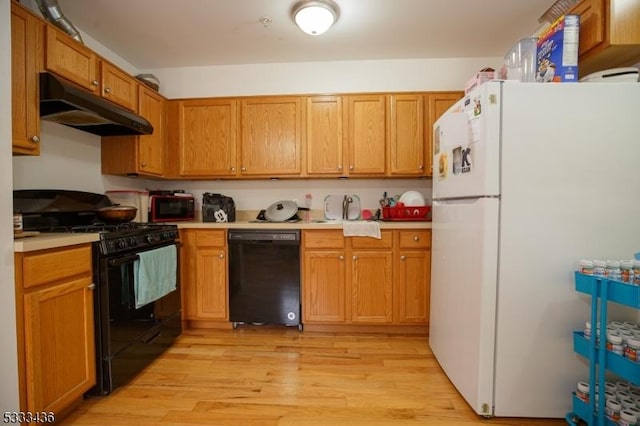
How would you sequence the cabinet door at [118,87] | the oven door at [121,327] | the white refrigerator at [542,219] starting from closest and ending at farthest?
the white refrigerator at [542,219], the oven door at [121,327], the cabinet door at [118,87]

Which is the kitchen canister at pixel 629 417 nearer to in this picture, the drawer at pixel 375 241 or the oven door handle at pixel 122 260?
the drawer at pixel 375 241

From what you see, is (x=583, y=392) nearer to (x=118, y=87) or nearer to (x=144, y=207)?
(x=144, y=207)

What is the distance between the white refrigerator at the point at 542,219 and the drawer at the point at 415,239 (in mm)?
880

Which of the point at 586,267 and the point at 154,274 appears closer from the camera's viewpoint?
the point at 586,267

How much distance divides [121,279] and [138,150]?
47.2 inches

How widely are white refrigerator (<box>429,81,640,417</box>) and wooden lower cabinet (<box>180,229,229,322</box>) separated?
1858mm

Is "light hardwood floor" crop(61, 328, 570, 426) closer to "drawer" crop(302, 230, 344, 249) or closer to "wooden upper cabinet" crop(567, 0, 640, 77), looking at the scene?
"drawer" crop(302, 230, 344, 249)

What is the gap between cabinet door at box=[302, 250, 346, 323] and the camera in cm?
231

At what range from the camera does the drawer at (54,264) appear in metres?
1.21

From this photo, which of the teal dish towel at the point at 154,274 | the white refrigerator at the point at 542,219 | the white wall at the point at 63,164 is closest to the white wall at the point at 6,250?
the teal dish towel at the point at 154,274

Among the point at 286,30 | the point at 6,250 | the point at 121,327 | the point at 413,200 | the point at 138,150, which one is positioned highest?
the point at 286,30

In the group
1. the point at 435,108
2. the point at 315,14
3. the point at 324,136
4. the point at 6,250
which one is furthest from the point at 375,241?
the point at 6,250

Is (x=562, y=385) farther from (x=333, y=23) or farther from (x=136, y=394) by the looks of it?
(x=333, y=23)

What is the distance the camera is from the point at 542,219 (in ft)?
4.34
